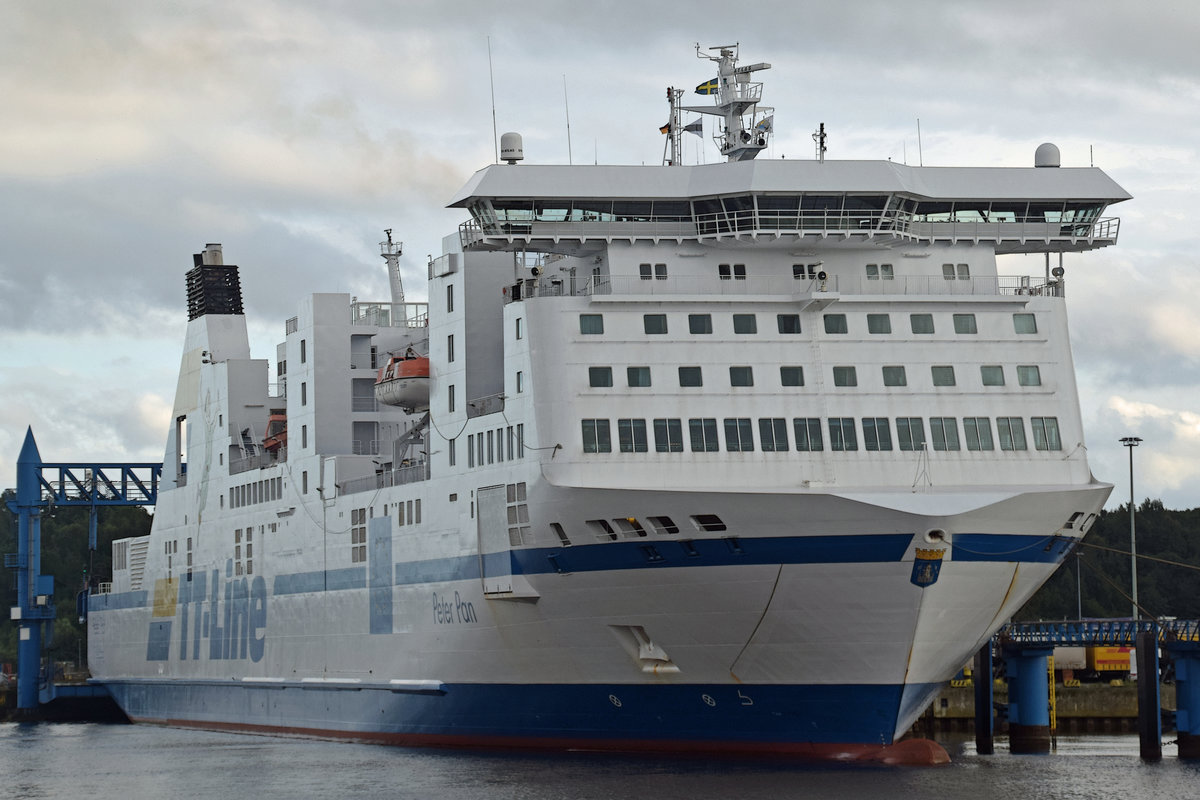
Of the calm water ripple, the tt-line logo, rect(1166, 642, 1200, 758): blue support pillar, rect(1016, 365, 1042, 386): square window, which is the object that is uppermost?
rect(1016, 365, 1042, 386): square window

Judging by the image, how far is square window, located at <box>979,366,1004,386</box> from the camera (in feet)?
121

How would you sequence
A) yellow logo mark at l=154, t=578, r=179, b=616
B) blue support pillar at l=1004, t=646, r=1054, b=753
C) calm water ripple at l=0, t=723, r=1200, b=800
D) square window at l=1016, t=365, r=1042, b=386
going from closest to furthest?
calm water ripple at l=0, t=723, r=1200, b=800, square window at l=1016, t=365, r=1042, b=386, blue support pillar at l=1004, t=646, r=1054, b=753, yellow logo mark at l=154, t=578, r=179, b=616

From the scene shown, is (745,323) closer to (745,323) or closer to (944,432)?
(745,323)

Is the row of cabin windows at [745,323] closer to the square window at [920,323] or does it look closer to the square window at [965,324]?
the square window at [920,323]

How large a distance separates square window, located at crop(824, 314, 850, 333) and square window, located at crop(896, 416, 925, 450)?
2253mm

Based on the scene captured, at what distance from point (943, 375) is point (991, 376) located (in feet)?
3.50

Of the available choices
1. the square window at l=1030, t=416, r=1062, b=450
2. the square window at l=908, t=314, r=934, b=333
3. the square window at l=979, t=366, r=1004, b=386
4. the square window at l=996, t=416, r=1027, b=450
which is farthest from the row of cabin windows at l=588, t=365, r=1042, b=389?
the square window at l=1030, t=416, r=1062, b=450

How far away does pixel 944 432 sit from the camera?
35969 millimetres

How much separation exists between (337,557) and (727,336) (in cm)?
1484

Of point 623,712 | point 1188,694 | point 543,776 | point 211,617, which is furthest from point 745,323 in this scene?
point 211,617

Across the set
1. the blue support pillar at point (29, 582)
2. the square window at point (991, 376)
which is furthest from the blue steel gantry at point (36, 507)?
the square window at point (991, 376)

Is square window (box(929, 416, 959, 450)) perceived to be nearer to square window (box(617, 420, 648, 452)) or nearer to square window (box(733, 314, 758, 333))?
square window (box(733, 314, 758, 333))

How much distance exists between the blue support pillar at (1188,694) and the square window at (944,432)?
8.03 metres

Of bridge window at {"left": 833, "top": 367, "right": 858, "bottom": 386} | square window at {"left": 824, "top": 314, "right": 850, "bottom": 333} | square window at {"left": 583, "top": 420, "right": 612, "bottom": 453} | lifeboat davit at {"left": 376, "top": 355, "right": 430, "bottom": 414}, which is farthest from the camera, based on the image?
lifeboat davit at {"left": 376, "top": 355, "right": 430, "bottom": 414}
